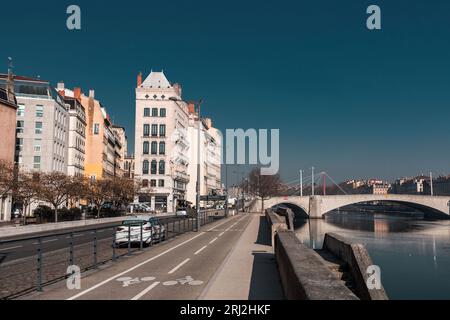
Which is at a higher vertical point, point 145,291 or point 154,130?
point 154,130

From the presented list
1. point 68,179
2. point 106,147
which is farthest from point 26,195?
point 106,147

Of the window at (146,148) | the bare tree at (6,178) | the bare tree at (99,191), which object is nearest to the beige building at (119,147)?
the window at (146,148)

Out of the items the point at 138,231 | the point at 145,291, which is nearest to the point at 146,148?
the point at 138,231

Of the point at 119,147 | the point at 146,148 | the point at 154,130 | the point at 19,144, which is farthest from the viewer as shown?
the point at 119,147

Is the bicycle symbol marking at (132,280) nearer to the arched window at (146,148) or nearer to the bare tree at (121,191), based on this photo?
the bare tree at (121,191)

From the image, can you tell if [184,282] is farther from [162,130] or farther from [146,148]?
[146,148]

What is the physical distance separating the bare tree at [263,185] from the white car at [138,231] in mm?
73119

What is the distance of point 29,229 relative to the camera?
118 ft

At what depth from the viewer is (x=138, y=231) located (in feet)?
70.2

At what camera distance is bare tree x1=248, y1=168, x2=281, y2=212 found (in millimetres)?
99375

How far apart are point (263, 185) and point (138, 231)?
80.1 meters

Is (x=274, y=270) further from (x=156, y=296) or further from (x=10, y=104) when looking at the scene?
(x=10, y=104)
